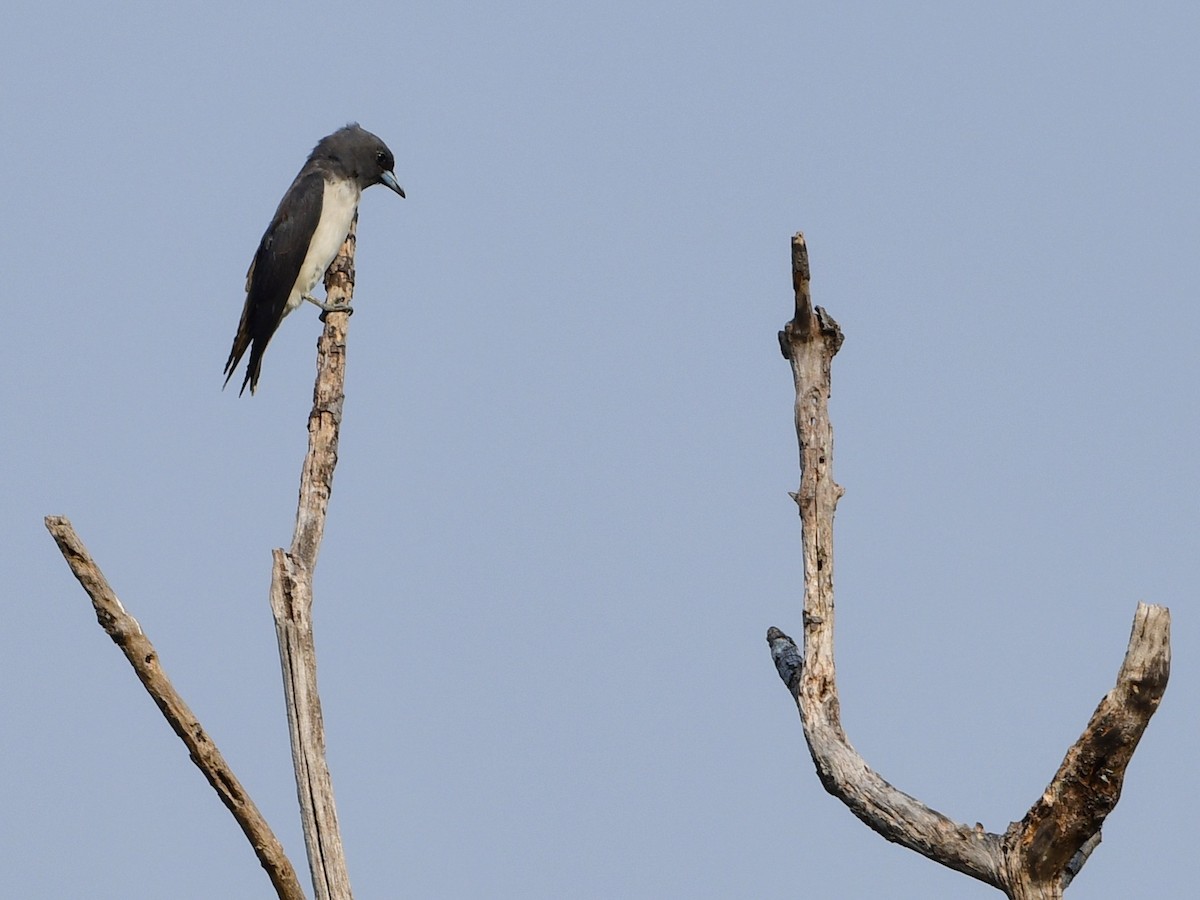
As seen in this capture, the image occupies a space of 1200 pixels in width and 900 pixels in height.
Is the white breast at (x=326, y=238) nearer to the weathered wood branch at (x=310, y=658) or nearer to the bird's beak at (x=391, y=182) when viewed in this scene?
the bird's beak at (x=391, y=182)

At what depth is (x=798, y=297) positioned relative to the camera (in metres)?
6.16

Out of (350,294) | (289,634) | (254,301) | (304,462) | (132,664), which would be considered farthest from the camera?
(254,301)

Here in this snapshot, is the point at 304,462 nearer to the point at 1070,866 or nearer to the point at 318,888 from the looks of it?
the point at 318,888

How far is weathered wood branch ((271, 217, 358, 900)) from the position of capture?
6301 mm

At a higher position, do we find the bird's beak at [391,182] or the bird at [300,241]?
the bird's beak at [391,182]

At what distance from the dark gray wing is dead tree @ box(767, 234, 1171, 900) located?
4330 mm

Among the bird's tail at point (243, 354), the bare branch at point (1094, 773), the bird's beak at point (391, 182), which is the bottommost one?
the bare branch at point (1094, 773)

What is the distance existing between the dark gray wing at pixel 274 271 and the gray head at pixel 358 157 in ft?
0.97

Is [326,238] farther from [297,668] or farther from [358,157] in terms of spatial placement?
[297,668]

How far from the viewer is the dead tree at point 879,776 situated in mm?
4930

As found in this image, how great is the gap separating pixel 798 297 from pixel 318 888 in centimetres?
306

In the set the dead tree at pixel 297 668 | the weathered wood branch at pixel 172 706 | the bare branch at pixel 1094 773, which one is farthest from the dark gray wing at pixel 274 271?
the bare branch at pixel 1094 773

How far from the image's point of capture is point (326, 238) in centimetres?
981

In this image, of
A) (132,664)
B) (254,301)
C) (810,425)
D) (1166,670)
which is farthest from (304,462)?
(1166,670)
